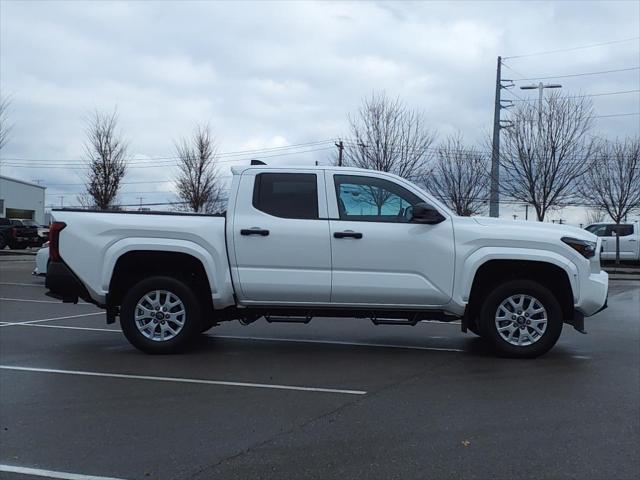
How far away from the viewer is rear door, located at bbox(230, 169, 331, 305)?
687 centimetres

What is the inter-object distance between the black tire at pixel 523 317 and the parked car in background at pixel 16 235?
31980 millimetres

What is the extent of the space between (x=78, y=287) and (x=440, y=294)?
13.2ft

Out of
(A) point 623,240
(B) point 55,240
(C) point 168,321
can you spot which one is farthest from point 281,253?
(A) point 623,240

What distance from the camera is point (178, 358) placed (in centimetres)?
702

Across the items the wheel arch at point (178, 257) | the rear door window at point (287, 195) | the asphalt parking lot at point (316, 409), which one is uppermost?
the rear door window at point (287, 195)

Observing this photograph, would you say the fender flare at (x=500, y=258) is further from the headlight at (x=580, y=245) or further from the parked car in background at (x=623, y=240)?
the parked car in background at (x=623, y=240)

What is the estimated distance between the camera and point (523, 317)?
6.96 meters

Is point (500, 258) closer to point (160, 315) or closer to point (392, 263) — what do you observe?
point (392, 263)

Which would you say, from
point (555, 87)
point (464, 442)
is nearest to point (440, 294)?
point (464, 442)

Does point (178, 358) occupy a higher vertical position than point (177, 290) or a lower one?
lower

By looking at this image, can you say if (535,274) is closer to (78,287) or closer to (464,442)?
(464,442)

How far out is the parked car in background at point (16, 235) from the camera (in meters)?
33.4

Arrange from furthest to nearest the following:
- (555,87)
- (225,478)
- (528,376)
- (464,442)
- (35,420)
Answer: (555,87) → (528,376) → (35,420) → (464,442) → (225,478)

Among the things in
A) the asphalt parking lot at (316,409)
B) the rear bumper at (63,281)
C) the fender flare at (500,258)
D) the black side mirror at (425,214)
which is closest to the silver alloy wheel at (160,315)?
the asphalt parking lot at (316,409)
